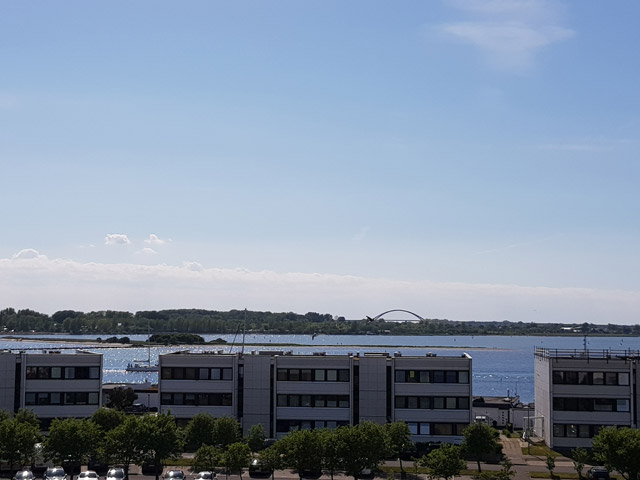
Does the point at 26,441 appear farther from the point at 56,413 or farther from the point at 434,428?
the point at 434,428

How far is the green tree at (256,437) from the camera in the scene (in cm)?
9006

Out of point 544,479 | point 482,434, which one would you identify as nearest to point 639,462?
point 544,479

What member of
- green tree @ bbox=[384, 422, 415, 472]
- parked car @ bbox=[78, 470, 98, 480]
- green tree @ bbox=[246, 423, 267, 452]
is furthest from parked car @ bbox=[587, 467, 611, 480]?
parked car @ bbox=[78, 470, 98, 480]

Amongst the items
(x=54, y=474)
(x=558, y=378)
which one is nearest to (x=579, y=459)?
(x=558, y=378)

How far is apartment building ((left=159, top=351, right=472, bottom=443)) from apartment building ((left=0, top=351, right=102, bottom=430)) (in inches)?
359

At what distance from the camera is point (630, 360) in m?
97.4

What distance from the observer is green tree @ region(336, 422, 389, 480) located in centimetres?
7394

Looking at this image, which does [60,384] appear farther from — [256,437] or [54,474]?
[256,437]

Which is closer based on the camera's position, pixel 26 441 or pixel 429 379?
pixel 26 441

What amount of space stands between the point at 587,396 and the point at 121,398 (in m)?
63.5

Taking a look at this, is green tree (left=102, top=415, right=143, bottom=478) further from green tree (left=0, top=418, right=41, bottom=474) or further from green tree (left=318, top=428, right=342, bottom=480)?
green tree (left=318, top=428, right=342, bottom=480)

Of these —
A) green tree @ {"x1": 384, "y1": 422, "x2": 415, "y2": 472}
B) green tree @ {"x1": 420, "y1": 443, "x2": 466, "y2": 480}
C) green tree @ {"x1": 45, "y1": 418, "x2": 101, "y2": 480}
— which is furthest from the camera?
green tree @ {"x1": 384, "y1": 422, "x2": 415, "y2": 472}

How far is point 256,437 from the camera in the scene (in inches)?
3565

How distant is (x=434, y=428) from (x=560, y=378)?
16.4 meters
